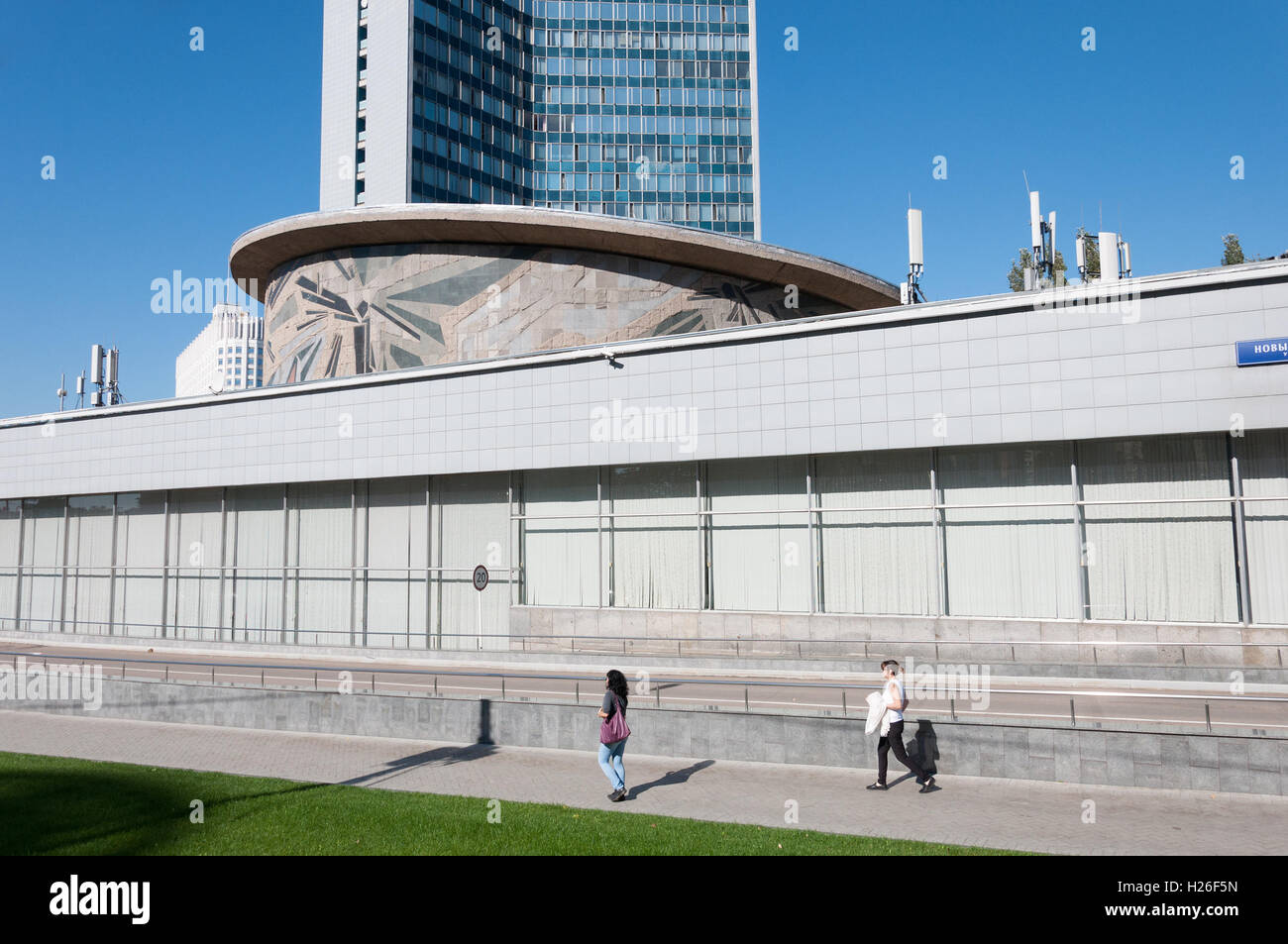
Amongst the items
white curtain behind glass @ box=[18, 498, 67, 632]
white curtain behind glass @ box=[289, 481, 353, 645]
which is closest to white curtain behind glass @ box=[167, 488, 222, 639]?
white curtain behind glass @ box=[289, 481, 353, 645]

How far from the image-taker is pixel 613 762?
12664 millimetres

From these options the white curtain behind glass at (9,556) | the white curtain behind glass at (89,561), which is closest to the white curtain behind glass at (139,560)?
the white curtain behind glass at (89,561)

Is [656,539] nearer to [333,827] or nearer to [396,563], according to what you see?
[396,563]

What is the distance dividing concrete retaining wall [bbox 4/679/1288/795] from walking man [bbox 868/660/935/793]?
0.71 metres

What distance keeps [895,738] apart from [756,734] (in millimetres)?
2738

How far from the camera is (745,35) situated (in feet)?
320

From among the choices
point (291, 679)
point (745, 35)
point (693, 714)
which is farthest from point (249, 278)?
point (745, 35)

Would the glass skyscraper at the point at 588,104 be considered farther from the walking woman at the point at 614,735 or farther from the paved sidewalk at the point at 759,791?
the walking woman at the point at 614,735

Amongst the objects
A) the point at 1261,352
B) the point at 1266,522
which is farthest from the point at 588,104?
the point at 1266,522

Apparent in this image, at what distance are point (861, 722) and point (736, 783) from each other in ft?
7.25

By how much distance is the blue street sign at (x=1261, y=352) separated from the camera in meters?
19.2

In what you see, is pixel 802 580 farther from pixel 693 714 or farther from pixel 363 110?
pixel 363 110

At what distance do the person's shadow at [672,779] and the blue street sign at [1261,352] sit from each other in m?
13.9

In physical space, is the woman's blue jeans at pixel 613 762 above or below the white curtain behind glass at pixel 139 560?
below
